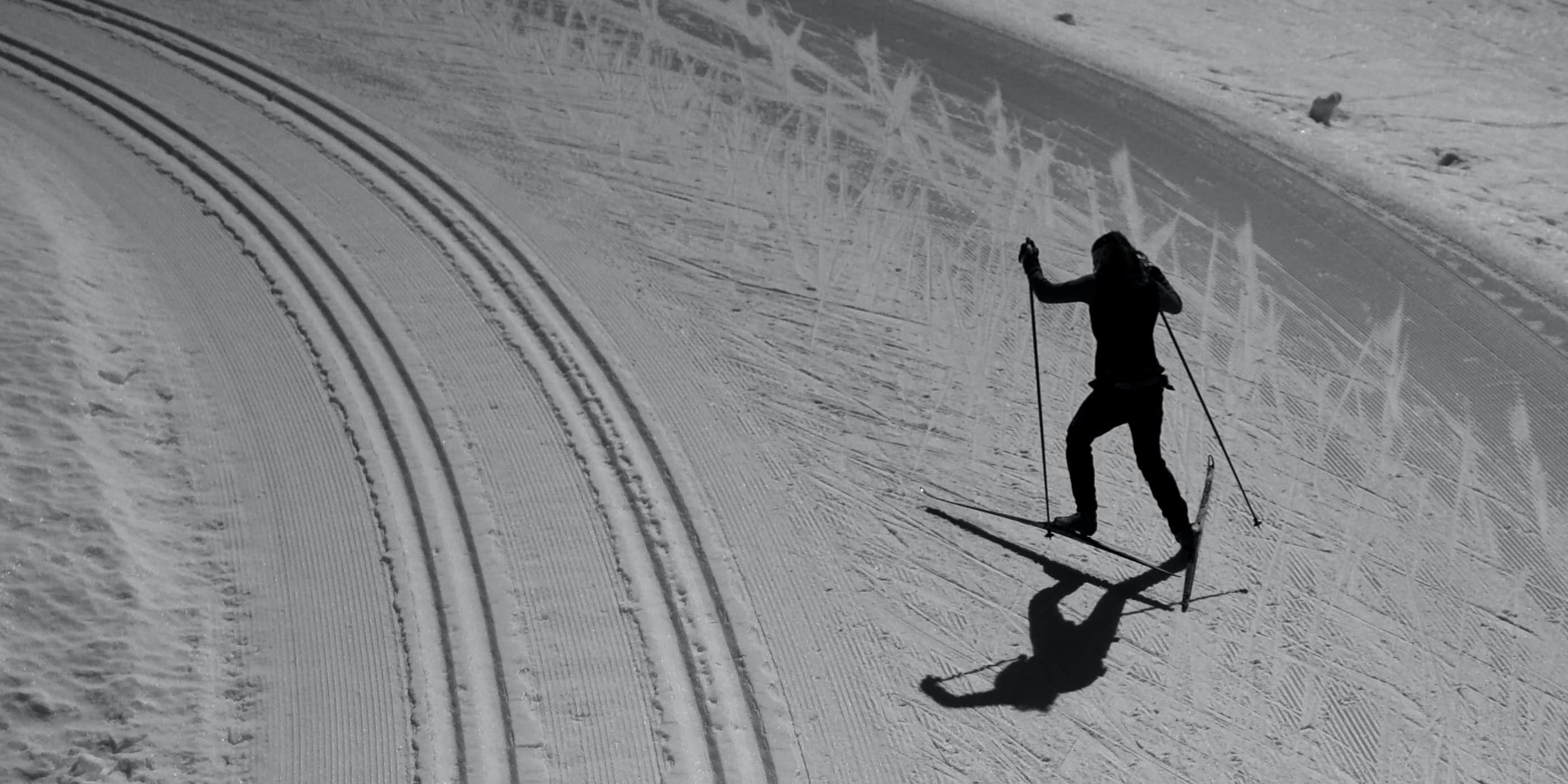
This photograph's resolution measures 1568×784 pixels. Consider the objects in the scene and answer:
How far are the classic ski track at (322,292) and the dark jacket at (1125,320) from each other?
3023 millimetres

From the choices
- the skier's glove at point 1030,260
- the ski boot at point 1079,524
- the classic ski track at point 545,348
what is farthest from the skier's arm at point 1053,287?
the classic ski track at point 545,348

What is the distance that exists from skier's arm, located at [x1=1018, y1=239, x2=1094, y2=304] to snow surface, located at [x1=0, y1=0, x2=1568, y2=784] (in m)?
1.25

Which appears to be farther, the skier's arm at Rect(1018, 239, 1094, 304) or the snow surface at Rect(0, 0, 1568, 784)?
the skier's arm at Rect(1018, 239, 1094, 304)

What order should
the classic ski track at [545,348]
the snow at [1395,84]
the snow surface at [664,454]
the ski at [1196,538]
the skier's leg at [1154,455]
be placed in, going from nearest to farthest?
the snow surface at [664,454], the classic ski track at [545,348], the skier's leg at [1154,455], the ski at [1196,538], the snow at [1395,84]

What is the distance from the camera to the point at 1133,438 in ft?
19.5

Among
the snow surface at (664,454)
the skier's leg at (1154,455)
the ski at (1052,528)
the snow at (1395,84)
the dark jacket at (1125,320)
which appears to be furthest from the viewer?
the snow at (1395,84)

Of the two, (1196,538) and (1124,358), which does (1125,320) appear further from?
(1196,538)

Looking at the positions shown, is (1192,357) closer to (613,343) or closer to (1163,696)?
(1163,696)

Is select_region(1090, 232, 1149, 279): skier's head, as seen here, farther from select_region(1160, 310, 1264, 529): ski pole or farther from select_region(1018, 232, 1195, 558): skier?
select_region(1160, 310, 1264, 529): ski pole

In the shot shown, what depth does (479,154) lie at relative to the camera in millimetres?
9531

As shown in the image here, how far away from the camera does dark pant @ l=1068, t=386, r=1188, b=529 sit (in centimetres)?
575

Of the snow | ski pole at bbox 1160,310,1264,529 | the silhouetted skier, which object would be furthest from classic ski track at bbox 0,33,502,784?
the snow

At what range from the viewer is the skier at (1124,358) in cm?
560

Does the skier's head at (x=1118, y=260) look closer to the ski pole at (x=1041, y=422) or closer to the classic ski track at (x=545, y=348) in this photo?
the ski pole at (x=1041, y=422)
